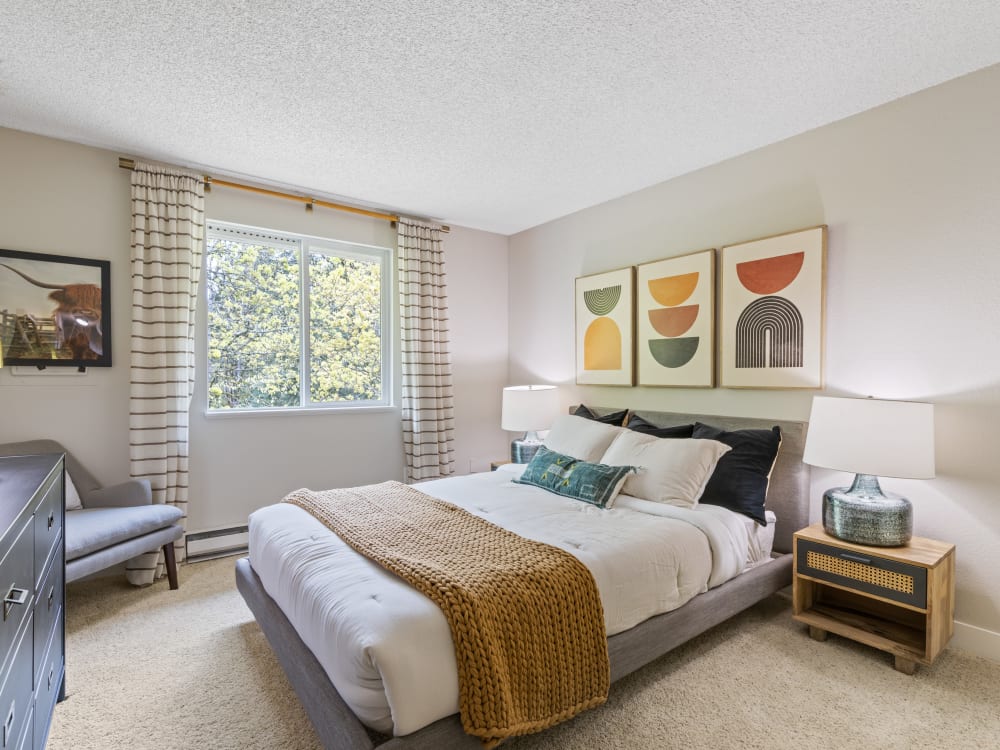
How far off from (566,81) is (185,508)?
332 centimetres

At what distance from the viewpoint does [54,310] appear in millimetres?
2873

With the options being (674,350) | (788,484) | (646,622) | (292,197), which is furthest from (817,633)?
(292,197)

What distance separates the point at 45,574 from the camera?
64.4 inches

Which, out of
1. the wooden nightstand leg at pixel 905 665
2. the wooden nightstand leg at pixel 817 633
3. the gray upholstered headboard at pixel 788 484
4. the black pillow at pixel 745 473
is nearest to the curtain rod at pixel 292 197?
the black pillow at pixel 745 473

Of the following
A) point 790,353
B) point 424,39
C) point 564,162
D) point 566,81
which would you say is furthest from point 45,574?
point 790,353

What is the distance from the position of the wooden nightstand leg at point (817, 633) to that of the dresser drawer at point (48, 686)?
2958 millimetres

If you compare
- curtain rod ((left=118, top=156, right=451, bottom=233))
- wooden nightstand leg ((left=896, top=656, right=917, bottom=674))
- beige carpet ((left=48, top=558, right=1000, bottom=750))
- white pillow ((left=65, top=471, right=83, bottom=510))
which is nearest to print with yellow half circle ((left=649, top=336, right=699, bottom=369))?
beige carpet ((left=48, top=558, right=1000, bottom=750))

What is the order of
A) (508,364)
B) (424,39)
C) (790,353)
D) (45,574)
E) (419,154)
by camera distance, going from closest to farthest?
(45,574) → (424,39) → (790,353) → (419,154) → (508,364)

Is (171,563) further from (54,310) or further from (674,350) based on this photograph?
(674,350)

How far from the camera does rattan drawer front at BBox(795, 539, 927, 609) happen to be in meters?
2.04

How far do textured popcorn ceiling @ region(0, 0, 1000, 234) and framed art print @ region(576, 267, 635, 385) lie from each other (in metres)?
0.86

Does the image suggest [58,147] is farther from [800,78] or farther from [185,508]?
[800,78]

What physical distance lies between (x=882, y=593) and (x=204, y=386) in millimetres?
3947

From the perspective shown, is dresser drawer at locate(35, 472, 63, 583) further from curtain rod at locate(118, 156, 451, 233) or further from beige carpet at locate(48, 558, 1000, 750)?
curtain rod at locate(118, 156, 451, 233)
